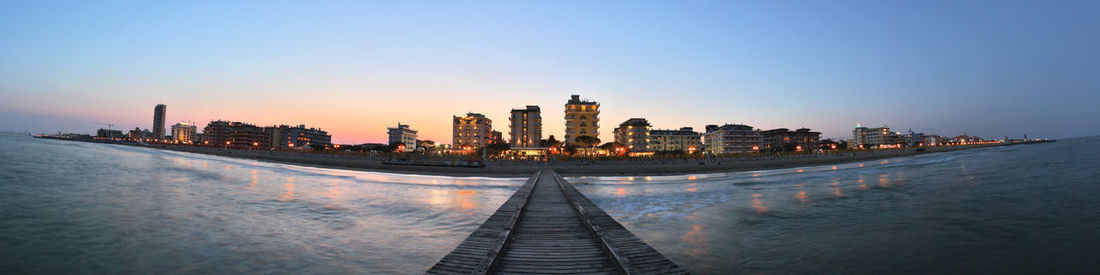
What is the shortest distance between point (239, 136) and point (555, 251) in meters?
203

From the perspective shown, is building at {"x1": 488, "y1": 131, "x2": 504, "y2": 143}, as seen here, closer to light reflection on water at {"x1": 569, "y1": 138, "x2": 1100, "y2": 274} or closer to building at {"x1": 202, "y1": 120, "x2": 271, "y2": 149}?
building at {"x1": 202, "y1": 120, "x2": 271, "y2": 149}

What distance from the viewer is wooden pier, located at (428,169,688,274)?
23.7ft

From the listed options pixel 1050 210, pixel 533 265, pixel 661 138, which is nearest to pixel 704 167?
pixel 1050 210

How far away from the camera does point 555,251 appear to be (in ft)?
29.0

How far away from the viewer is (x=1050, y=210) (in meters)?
15.1

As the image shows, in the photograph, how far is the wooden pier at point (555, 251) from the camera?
7.22 meters

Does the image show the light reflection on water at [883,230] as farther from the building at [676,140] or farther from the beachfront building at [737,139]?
the building at [676,140]

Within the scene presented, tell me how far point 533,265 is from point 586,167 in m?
46.0

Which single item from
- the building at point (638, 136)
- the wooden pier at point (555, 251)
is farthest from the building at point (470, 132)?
the wooden pier at point (555, 251)

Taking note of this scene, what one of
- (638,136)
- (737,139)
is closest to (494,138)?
(638,136)

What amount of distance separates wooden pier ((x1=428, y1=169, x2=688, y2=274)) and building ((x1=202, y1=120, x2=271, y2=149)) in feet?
608

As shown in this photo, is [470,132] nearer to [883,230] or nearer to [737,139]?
[737,139]

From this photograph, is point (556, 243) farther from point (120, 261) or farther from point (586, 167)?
point (586, 167)

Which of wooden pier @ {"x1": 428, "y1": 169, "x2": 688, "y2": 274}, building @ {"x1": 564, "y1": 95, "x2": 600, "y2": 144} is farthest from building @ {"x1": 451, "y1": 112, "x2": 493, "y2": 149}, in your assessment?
wooden pier @ {"x1": 428, "y1": 169, "x2": 688, "y2": 274}
